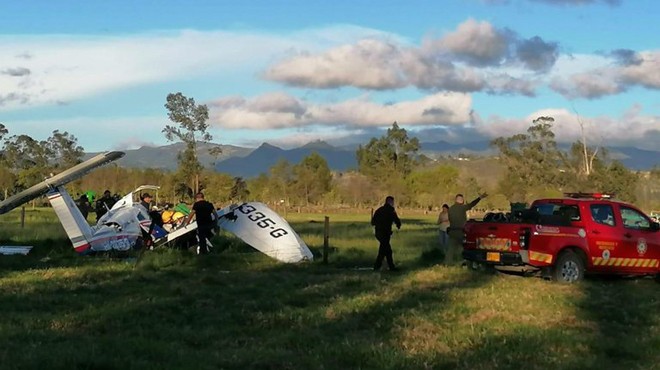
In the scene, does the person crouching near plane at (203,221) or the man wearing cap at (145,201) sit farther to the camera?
the man wearing cap at (145,201)

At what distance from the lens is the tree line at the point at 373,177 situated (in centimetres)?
8462

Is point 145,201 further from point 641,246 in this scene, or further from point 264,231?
point 641,246

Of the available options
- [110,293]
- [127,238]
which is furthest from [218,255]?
[110,293]

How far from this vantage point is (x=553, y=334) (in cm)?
939

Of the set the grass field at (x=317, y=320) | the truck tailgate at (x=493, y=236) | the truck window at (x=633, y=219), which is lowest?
the grass field at (x=317, y=320)

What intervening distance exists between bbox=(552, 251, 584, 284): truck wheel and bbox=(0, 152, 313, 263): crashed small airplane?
6472 mm

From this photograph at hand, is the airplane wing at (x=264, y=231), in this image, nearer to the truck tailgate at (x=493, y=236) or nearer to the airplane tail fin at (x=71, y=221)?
the airplane tail fin at (x=71, y=221)

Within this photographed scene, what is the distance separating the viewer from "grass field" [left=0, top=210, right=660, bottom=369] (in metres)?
8.11

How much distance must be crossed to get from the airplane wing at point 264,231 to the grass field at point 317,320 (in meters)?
2.71

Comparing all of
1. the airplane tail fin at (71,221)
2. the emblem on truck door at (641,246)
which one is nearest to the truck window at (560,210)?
the emblem on truck door at (641,246)

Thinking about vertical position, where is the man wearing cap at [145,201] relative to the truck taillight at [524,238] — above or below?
above

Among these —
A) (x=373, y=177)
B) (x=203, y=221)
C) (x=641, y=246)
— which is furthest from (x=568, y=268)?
(x=373, y=177)

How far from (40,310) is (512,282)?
8016mm

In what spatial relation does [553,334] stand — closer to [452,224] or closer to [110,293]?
[110,293]
